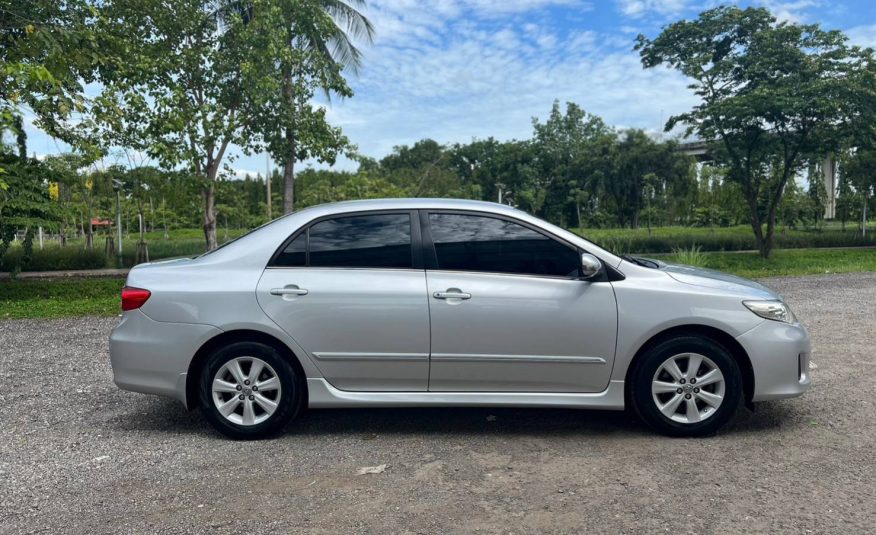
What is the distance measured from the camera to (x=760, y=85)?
2047 cm

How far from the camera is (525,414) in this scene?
4871 millimetres

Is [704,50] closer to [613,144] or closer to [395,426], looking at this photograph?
[613,144]

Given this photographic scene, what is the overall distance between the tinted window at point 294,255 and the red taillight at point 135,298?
2.98 ft

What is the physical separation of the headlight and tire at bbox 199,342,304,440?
311cm

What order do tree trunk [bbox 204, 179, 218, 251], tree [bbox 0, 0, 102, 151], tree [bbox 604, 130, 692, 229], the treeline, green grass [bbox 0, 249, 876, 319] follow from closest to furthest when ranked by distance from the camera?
tree [bbox 0, 0, 102, 151]
green grass [bbox 0, 249, 876, 319]
tree trunk [bbox 204, 179, 218, 251]
the treeline
tree [bbox 604, 130, 692, 229]

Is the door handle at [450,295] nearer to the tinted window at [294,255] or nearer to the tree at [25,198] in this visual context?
the tinted window at [294,255]

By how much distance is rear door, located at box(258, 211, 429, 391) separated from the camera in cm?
422

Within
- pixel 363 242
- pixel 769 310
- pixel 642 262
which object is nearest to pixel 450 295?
pixel 363 242

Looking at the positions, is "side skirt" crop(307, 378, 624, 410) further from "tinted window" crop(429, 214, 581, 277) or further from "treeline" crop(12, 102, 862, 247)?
"treeline" crop(12, 102, 862, 247)

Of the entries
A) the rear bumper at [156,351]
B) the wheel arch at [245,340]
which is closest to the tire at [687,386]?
the wheel arch at [245,340]

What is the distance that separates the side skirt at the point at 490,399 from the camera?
425 cm

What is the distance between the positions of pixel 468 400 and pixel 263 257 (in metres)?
1.72

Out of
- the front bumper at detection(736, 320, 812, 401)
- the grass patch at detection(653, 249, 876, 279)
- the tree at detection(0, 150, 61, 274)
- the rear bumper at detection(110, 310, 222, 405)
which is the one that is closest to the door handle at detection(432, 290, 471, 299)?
the rear bumper at detection(110, 310, 222, 405)

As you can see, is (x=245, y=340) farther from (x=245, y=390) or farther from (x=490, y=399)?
(x=490, y=399)
